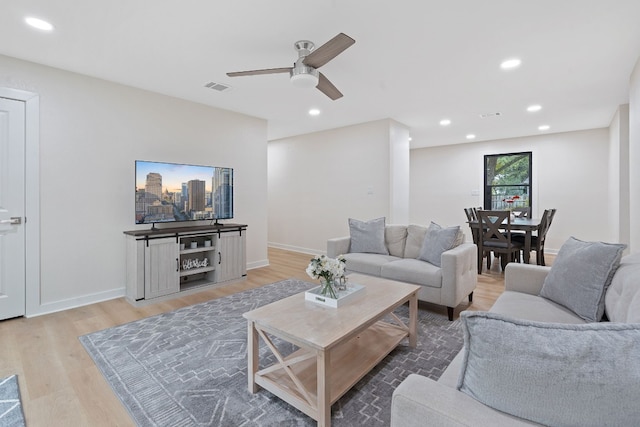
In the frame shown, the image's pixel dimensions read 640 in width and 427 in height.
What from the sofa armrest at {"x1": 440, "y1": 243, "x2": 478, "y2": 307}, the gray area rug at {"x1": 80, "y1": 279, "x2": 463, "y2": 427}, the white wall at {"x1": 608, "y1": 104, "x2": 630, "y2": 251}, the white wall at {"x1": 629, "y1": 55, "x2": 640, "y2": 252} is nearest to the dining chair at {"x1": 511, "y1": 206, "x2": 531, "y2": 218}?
the white wall at {"x1": 608, "y1": 104, "x2": 630, "y2": 251}

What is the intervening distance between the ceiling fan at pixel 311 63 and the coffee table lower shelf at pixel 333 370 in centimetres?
205

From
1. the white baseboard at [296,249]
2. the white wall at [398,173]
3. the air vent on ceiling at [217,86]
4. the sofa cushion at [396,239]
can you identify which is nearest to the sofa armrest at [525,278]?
the sofa cushion at [396,239]

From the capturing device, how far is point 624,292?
4.96 ft

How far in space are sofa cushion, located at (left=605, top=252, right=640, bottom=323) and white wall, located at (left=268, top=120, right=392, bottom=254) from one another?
3.61 metres

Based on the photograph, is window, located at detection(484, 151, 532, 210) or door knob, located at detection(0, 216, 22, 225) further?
window, located at detection(484, 151, 532, 210)

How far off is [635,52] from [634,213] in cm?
161

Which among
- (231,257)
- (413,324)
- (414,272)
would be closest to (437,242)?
(414,272)

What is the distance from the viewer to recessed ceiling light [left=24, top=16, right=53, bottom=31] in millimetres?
2365

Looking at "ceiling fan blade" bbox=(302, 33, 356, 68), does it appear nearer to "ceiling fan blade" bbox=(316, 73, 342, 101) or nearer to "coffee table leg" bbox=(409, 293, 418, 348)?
"ceiling fan blade" bbox=(316, 73, 342, 101)

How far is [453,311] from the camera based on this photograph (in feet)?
9.84

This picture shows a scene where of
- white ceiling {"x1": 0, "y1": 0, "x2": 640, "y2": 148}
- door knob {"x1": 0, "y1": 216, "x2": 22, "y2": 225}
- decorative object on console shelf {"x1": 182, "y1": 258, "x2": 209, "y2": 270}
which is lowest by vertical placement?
decorative object on console shelf {"x1": 182, "y1": 258, "x2": 209, "y2": 270}

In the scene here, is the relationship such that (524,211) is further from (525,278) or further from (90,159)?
(90,159)

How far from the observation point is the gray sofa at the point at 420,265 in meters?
2.96

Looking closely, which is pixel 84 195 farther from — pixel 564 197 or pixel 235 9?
pixel 564 197
